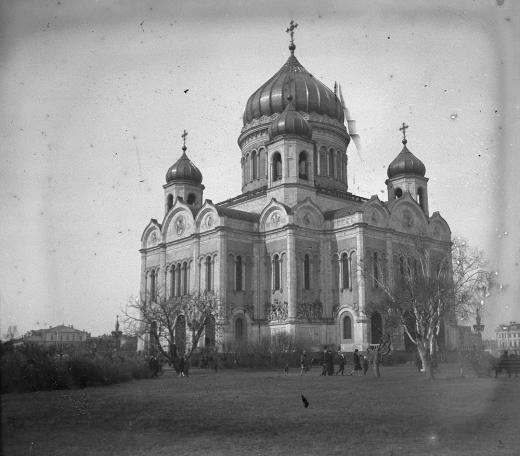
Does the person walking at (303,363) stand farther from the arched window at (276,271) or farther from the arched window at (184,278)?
the arched window at (184,278)

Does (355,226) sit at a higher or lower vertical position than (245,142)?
lower

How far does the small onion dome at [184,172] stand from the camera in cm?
4906

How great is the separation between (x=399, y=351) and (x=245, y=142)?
67.4 ft

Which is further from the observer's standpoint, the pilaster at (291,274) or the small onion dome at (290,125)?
the small onion dome at (290,125)

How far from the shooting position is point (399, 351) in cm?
3922

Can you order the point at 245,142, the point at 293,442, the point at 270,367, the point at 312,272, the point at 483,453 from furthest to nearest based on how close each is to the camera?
1. the point at 245,142
2. the point at 312,272
3. the point at 270,367
4. the point at 293,442
5. the point at 483,453

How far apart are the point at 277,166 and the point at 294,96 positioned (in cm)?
711

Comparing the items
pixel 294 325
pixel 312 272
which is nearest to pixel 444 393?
pixel 294 325

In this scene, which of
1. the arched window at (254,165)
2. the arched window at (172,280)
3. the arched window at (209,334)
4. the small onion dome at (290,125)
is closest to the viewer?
the arched window at (209,334)

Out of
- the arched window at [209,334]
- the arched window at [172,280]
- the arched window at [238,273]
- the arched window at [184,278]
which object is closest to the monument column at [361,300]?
the arched window at [238,273]

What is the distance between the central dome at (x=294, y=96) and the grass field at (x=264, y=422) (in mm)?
32865

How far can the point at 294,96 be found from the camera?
156 ft

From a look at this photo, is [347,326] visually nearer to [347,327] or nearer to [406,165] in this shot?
[347,327]

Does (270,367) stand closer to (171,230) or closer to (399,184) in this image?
(171,230)
